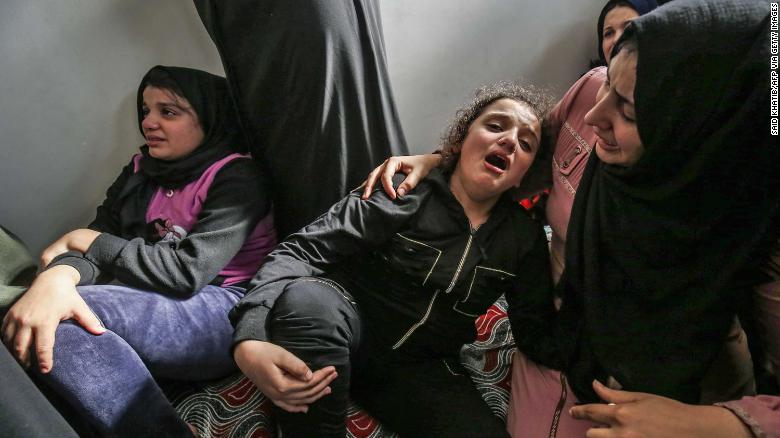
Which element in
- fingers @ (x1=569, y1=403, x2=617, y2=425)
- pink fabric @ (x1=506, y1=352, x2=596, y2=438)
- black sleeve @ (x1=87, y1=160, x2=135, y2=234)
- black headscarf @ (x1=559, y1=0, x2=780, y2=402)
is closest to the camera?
black headscarf @ (x1=559, y1=0, x2=780, y2=402)

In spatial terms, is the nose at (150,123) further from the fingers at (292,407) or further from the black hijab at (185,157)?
the fingers at (292,407)

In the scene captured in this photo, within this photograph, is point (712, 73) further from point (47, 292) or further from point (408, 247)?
point (47, 292)

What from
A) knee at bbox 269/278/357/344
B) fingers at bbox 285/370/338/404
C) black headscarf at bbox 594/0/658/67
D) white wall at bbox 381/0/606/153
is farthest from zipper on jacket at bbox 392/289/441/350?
black headscarf at bbox 594/0/658/67

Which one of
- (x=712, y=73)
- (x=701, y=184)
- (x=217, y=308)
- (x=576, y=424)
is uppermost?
(x=712, y=73)

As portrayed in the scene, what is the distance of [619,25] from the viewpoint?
1.44 m

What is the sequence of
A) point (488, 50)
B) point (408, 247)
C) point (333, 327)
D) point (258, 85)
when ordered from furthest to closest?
point (488, 50) < point (258, 85) < point (408, 247) < point (333, 327)

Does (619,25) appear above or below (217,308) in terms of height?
above

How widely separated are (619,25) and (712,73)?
0.98m

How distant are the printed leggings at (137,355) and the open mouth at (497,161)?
66 centimetres

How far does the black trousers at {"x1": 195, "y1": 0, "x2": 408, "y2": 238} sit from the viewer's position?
1032 millimetres

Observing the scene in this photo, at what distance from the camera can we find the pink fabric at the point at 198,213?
3.64 feet

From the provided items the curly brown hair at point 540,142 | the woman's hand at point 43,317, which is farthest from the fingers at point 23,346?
the curly brown hair at point 540,142

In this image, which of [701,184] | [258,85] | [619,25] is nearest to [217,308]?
[258,85]

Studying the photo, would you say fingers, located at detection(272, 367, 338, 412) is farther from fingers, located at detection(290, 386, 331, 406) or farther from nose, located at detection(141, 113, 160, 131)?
nose, located at detection(141, 113, 160, 131)
